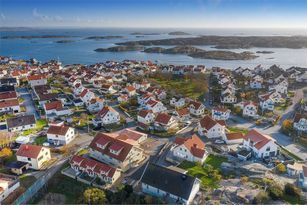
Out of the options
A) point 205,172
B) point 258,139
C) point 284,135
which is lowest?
point 205,172

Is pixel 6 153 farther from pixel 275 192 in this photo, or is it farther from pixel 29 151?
pixel 275 192

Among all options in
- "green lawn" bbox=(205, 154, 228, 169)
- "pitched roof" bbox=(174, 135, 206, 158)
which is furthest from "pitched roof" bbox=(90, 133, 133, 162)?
"green lawn" bbox=(205, 154, 228, 169)

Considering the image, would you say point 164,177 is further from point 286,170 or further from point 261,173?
point 286,170

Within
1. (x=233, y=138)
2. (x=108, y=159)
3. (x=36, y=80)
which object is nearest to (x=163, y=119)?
(x=233, y=138)

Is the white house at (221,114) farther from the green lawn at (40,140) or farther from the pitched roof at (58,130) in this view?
the green lawn at (40,140)

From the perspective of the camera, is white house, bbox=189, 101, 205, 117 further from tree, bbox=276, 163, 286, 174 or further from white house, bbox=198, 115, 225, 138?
tree, bbox=276, 163, 286, 174

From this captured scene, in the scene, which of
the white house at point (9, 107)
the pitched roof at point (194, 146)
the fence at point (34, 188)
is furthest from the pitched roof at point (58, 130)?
the white house at point (9, 107)
